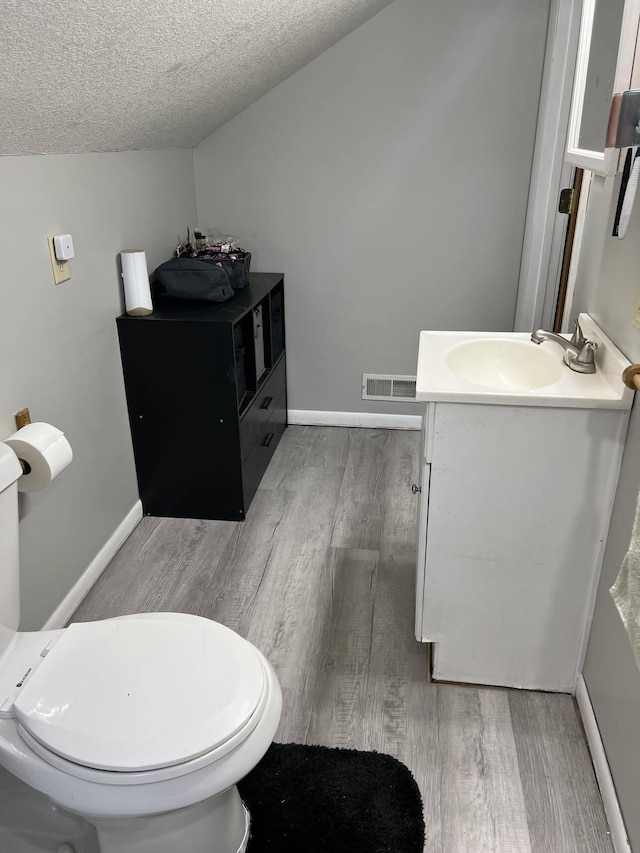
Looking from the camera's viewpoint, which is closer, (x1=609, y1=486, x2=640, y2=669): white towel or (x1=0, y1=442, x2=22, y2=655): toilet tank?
(x1=609, y1=486, x2=640, y2=669): white towel

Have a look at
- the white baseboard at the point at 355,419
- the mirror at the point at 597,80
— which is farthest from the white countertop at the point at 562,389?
the white baseboard at the point at 355,419

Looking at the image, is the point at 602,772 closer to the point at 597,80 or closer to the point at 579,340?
the point at 579,340

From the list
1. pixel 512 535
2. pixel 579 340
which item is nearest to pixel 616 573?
pixel 512 535

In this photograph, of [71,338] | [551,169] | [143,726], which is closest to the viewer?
[143,726]

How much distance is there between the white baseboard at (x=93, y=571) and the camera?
6.51ft

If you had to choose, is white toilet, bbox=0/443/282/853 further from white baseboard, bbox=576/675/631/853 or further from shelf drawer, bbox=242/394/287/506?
shelf drawer, bbox=242/394/287/506

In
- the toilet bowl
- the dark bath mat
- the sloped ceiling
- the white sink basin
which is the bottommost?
the dark bath mat

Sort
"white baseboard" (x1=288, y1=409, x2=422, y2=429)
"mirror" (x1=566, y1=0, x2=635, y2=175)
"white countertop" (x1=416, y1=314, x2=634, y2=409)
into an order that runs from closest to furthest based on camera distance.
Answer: "white countertop" (x1=416, y1=314, x2=634, y2=409)
"mirror" (x1=566, y1=0, x2=635, y2=175)
"white baseboard" (x1=288, y1=409, x2=422, y2=429)

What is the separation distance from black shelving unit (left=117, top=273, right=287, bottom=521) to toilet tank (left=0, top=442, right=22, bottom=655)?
3.36 ft

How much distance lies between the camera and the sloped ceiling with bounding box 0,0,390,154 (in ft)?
3.69

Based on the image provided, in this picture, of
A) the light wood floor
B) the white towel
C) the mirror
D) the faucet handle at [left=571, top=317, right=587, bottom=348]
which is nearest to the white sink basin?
the faucet handle at [left=571, top=317, right=587, bottom=348]

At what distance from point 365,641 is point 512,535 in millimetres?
589

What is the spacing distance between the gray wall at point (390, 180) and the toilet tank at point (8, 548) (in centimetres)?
203

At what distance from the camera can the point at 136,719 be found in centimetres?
116
